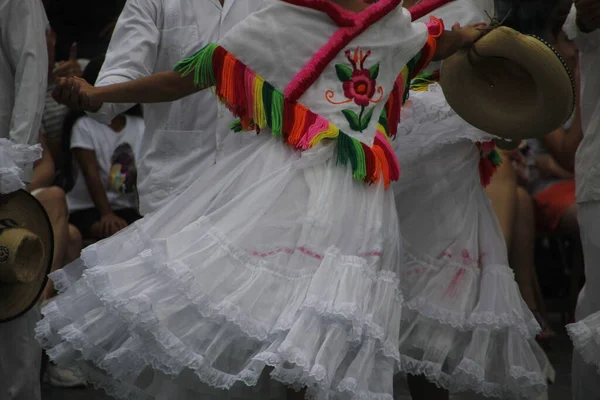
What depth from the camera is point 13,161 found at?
472 centimetres

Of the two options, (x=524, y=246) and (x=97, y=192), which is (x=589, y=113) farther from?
(x=97, y=192)

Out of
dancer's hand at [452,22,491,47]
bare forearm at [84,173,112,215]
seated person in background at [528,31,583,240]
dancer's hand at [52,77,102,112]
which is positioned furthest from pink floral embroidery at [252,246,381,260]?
seated person in background at [528,31,583,240]

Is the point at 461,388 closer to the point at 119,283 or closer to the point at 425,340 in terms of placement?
the point at 425,340

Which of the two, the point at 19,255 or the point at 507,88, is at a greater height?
the point at 507,88

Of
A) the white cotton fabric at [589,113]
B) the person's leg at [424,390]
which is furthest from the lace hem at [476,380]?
the white cotton fabric at [589,113]

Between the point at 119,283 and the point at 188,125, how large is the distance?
5.30 ft

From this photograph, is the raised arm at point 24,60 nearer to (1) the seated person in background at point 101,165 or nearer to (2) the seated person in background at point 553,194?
(1) the seated person in background at point 101,165

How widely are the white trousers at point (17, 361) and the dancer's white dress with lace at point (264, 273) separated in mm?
955

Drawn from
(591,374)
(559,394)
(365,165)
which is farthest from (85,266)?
(559,394)

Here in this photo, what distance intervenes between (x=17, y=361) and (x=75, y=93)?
1.32 metres

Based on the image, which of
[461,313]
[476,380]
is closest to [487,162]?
[461,313]

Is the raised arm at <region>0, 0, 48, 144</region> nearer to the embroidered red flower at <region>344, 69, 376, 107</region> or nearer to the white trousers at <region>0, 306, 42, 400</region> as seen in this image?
the white trousers at <region>0, 306, 42, 400</region>

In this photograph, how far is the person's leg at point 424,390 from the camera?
5.02m

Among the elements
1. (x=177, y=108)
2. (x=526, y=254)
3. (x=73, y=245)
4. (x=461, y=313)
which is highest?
(x=177, y=108)
